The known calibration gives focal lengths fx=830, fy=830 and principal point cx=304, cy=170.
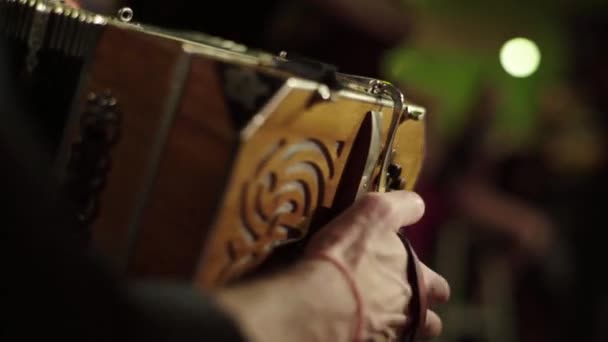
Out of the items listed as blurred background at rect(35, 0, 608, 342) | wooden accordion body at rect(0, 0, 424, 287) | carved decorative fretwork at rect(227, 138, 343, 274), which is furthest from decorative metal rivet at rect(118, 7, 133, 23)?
blurred background at rect(35, 0, 608, 342)

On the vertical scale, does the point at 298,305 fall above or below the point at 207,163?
below

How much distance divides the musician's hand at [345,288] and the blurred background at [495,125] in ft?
5.42

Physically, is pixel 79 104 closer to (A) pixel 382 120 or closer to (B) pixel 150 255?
(B) pixel 150 255

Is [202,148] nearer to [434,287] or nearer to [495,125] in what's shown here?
[434,287]

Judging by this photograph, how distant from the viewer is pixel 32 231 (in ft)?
1.85

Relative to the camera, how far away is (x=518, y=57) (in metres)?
4.38

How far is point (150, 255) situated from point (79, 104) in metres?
0.23

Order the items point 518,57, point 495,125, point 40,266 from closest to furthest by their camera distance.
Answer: point 40,266
point 495,125
point 518,57

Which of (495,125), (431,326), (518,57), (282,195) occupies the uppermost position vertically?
(518,57)

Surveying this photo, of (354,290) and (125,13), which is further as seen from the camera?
(125,13)

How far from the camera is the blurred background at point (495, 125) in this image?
3.02 metres

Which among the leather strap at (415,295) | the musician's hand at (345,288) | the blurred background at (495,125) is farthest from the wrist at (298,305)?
the blurred background at (495,125)

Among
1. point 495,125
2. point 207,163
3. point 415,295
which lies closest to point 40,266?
point 207,163

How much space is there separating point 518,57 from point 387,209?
3.68m
